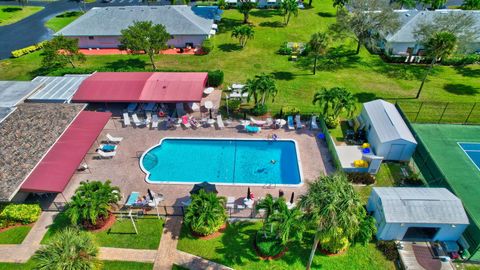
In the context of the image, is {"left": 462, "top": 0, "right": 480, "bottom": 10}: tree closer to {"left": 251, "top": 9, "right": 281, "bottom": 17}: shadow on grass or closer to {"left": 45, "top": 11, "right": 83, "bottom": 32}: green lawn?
{"left": 251, "top": 9, "right": 281, "bottom": 17}: shadow on grass

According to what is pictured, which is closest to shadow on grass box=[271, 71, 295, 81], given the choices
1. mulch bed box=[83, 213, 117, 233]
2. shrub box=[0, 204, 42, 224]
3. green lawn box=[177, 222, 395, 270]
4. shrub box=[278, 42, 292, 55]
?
shrub box=[278, 42, 292, 55]

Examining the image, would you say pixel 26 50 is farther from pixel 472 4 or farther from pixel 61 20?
pixel 472 4

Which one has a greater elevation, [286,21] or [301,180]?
[286,21]

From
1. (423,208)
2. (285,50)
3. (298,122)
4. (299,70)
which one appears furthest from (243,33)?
(423,208)

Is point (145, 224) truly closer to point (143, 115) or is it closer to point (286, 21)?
point (143, 115)

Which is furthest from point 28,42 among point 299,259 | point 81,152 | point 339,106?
point 299,259
